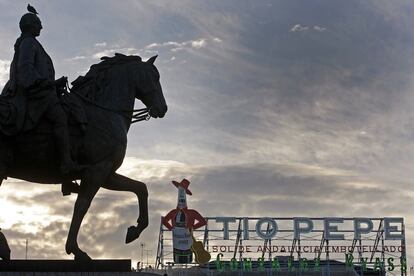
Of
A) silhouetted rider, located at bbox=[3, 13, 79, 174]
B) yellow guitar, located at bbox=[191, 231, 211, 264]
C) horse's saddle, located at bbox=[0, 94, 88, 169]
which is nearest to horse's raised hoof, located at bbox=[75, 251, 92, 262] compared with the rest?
silhouetted rider, located at bbox=[3, 13, 79, 174]

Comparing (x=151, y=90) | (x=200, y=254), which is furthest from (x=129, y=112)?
(x=200, y=254)

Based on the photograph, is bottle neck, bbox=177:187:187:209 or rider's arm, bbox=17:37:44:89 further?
bottle neck, bbox=177:187:187:209

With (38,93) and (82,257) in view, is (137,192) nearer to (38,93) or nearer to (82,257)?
(82,257)

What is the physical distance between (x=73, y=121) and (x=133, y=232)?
7.53 ft

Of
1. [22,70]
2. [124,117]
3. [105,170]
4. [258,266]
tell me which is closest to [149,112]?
[124,117]

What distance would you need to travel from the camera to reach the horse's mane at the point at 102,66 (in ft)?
46.0

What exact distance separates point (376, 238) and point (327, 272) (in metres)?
6.14

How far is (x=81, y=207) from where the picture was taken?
13266mm

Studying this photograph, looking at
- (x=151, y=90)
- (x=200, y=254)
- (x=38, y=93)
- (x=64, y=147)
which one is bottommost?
(x=200, y=254)

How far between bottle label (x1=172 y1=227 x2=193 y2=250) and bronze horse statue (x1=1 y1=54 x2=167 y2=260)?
58338 millimetres

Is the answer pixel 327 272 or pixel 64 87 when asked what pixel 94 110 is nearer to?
pixel 64 87

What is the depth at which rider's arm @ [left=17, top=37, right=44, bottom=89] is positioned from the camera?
42.8 feet

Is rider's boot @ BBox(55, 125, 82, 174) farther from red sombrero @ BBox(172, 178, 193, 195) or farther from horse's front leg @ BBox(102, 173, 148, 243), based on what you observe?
red sombrero @ BBox(172, 178, 193, 195)

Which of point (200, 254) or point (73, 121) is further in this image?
point (200, 254)
